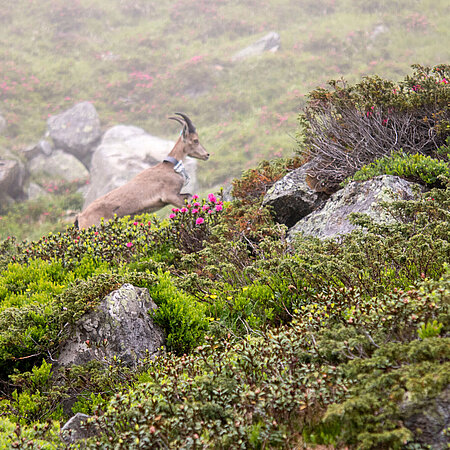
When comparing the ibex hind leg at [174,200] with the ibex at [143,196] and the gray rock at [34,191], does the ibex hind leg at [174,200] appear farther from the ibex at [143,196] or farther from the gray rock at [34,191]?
the gray rock at [34,191]

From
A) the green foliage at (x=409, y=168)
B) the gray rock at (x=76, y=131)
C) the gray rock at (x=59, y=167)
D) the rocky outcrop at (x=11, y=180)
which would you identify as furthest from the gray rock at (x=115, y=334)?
the gray rock at (x=76, y=131)

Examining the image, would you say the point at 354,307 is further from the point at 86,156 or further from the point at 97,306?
the point at 86,156

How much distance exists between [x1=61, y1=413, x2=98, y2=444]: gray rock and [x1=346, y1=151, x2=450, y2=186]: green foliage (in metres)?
4.87

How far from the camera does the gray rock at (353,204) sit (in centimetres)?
548

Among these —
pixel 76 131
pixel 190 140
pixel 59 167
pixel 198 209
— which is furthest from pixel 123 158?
pixel 198 209

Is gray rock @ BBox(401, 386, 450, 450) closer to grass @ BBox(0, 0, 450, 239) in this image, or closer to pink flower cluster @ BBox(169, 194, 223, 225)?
pink flower cluster @ BBox(169, 194, 223, 225)

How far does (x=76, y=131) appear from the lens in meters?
25.0

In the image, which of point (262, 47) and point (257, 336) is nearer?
point (257, 336)

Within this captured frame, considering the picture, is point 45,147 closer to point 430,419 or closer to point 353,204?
point 353,204

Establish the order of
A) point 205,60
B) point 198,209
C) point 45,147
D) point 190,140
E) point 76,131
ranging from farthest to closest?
1. point 205,60
2. point 76,131
3. point 45,147
4. point 190,140
5. point 198,209

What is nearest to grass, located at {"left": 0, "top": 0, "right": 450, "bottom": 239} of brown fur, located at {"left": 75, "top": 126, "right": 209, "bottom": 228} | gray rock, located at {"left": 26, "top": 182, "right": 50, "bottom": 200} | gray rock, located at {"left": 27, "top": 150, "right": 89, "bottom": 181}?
gray rock, located at {"left": 27, "top": 150, "right": 89, "bottom": 181}

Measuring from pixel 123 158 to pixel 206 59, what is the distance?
13.2 m

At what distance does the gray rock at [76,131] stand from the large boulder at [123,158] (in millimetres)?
1118

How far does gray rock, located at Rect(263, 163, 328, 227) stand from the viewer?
691 centimetres
